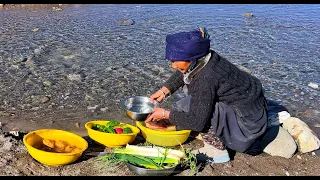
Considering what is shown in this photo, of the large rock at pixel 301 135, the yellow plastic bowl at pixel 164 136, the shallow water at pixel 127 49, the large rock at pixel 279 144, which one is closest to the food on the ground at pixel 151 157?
the yellow plastic bowl at pixel 164 136

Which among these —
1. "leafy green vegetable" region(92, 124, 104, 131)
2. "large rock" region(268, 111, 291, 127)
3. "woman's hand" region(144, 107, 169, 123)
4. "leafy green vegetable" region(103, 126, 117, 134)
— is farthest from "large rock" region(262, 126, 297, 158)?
"leafy green vegetable" region(92, 124, 104, 131)

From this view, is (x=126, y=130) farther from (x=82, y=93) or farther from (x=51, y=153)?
(x=82, y=93)

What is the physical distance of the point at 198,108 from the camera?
351cm

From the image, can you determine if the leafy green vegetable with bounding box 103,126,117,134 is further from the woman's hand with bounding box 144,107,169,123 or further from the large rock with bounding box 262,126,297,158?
the large rock with bounding box 262,126,297,158

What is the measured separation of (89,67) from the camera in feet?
21.6

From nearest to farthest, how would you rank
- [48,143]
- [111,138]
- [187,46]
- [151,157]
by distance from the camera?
1. [187,46]
2. [151,157]
3. [48,143]
4. [111,138]

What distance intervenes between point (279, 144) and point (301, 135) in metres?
0.35

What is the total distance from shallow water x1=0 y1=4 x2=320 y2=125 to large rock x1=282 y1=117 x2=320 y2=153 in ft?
3.71

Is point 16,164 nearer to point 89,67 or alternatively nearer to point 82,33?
Result: point 89,67

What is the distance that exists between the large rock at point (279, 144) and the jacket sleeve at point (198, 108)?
3.00 ft

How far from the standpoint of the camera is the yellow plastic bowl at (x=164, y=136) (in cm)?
387

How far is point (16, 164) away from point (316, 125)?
3.62m

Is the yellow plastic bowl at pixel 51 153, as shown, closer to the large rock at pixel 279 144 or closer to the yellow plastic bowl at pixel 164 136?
the yellow plastic bowl at pixel 164 136

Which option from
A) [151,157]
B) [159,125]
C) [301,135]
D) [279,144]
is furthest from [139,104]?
[301,135]
